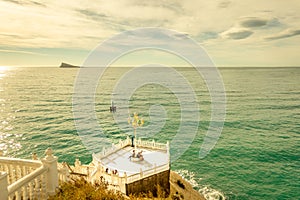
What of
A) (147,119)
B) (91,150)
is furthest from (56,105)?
(91,150)

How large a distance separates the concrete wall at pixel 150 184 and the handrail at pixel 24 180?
35.2ft

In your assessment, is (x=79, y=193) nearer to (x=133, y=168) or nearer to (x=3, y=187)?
(x=3, y=187)

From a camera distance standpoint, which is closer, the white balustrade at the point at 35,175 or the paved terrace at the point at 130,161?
the white balustrade at the point at 35,175


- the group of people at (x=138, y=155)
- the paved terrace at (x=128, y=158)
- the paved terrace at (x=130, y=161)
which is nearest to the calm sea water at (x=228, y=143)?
the paved terrace at (x=128, y=158)

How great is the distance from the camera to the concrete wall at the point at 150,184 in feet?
60.3

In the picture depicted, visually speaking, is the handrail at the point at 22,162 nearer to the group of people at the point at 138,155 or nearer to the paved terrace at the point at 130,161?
the paved terrace at the point at 130,161

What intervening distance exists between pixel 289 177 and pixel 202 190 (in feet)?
30.8

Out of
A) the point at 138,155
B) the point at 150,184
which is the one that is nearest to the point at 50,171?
the point at 150,184

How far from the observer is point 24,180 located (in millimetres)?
7461

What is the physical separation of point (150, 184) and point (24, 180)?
1345 centimetres

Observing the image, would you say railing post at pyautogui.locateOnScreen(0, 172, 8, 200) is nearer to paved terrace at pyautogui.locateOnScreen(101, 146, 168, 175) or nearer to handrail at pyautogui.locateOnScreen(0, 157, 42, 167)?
handrail at pyautogui.locateOnScreen(0, 157, 42, 167)

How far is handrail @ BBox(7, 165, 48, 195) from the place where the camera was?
6.93 meters

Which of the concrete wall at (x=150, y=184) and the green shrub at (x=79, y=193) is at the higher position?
the green shrub at (x=79, y=193)

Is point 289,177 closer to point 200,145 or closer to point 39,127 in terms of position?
point 200,145
